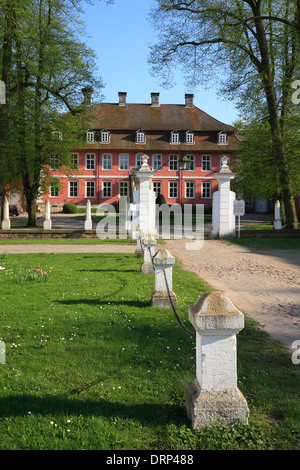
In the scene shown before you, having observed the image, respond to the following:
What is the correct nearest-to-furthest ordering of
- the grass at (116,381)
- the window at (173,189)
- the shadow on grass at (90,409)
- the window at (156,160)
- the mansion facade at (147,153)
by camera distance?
the grass at (116,381)
the shadow on grass at (90,409)
the mansion facade at (147,153)
the window at (156,160)
the window at (173,189)

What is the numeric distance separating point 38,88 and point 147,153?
22814mm

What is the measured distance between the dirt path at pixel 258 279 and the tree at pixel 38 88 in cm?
1102

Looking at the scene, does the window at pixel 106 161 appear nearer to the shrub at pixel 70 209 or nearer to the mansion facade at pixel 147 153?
the mansion facade at pixel 147 153

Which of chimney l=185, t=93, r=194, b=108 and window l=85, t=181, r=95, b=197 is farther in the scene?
chimney l=185, t=93, r=194, b=108

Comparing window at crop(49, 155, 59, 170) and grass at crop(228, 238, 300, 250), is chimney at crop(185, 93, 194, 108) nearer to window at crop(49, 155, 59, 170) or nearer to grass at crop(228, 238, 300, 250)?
window at crop(49, 155, 59, 170)

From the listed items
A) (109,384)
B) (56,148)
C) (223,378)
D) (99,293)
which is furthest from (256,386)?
(56,148)

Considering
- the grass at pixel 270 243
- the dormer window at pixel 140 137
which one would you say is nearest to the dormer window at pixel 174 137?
the dormer window at pixel 140 137

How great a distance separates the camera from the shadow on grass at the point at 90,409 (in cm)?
305

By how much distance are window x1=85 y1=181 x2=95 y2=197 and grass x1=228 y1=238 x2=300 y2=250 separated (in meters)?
28.5

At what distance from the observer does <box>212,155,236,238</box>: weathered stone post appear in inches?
723

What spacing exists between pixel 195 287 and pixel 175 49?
55.7ft

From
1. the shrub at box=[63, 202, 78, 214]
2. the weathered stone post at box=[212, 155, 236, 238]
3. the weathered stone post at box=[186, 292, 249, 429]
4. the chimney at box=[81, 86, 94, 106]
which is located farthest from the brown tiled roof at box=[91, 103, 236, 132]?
the weathered stone post at box=[186, 292, 249, 429]

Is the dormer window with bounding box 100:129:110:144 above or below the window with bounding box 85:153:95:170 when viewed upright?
above

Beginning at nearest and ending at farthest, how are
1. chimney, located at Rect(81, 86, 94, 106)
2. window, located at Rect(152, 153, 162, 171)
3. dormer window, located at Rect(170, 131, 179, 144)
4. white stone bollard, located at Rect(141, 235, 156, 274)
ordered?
white stone bollard, located at Rect(141, 235, 156, 274) < chimney, located at Rect(81, 86, 94, 106) < dormer window, located at Rect(170, 131, 179, 144) < window, located at Rect(152, 153, 162, 171)
